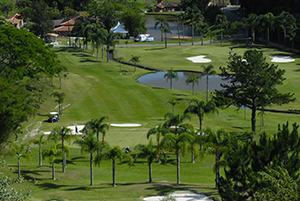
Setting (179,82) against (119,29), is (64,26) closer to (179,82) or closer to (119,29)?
(119,29)

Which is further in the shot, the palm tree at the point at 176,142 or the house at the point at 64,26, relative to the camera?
the house at the point at 64,26

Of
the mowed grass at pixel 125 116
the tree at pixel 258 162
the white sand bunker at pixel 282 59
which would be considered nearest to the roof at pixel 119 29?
the mowed grass at pixel 125 116

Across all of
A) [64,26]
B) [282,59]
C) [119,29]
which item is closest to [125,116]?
[282,59]

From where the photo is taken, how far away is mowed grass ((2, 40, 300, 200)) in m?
36.8

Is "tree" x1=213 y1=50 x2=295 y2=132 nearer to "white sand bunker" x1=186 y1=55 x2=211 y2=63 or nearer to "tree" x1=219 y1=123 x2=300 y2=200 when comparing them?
"tree" x1=219 y1=123 x2=300 y2=200

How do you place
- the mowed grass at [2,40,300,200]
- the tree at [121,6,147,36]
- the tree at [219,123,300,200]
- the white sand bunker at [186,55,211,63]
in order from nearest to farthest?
the tree at [219,123,300,200] → the mowed grass at [2,40,300,200] → the white sand bunker at [186,55,211,63] → the tree at [121,6,147,36]

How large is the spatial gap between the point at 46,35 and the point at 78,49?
21287 millimetres

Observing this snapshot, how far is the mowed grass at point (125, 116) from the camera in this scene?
1451 inches

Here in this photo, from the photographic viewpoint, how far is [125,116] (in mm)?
66375

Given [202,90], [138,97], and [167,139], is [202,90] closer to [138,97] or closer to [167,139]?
[138,97]

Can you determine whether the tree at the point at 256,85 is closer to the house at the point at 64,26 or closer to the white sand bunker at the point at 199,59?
the white sand bunker at the point at 199,59

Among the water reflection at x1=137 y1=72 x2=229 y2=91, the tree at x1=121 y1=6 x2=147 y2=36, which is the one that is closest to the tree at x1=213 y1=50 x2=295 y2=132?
the water reflection at x1=137 y1=72 x2=229 y2=91

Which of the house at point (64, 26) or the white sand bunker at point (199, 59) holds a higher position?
the house at point (64, 26)

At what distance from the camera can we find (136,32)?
536 ft
